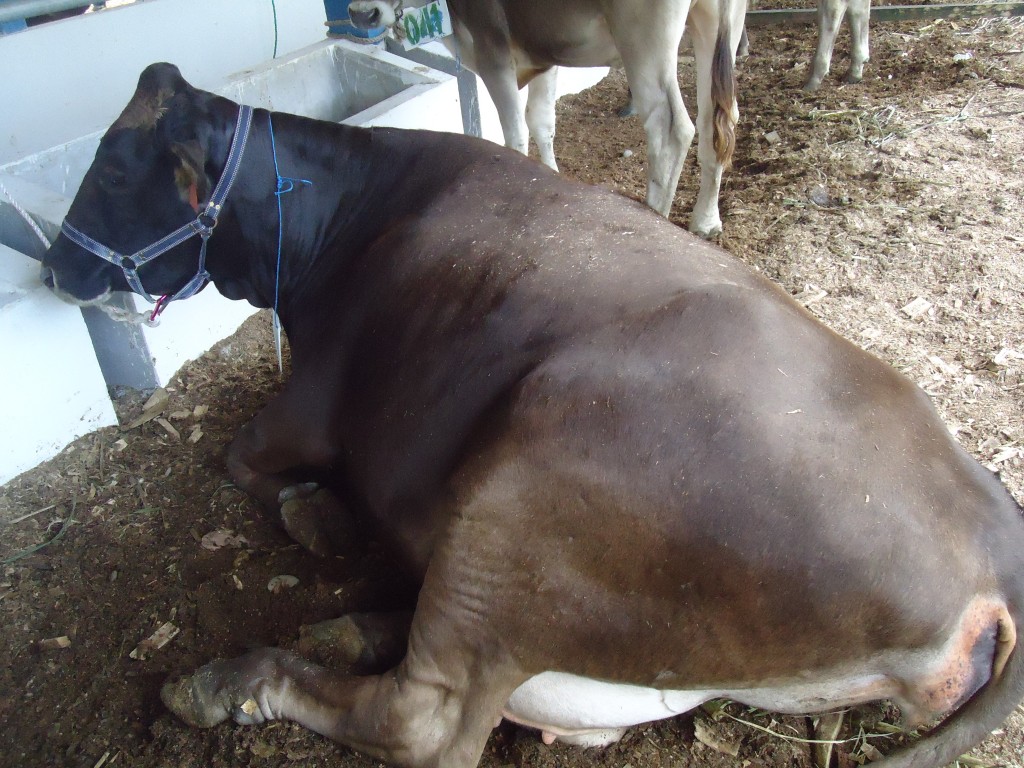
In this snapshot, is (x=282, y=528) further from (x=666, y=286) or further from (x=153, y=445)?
(x=666, y=286)

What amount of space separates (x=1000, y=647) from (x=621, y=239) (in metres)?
1.30

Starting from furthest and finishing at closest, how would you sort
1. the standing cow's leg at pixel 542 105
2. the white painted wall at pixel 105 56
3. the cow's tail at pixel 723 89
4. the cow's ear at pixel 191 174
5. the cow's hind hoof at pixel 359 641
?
the standing cow's leg at pixel 542 105, the white painted wall at pixel 105 56, the cow's tail at pixel 723 89, the cow's ear at pixel 191 174, the cow's hind hoof at pixel 359 641

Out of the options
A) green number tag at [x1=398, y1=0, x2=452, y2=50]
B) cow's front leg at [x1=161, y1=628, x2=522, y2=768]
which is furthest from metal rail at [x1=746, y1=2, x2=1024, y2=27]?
cow's front leg at [x1=161, y1=628, x2=522, y2=768]

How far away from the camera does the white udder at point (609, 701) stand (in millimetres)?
1972

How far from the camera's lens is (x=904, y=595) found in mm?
1690

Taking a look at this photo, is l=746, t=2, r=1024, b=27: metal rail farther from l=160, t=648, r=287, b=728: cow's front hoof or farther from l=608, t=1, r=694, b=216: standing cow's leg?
l=160, t=648, r=287, b=728: cow's front hoof

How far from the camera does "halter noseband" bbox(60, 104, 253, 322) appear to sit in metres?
2.70

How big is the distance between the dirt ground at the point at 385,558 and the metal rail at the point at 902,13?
5.48ft

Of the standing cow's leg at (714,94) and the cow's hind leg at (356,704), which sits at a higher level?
the standing cow's leg at (714,94)

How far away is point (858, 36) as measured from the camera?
645 centimetres

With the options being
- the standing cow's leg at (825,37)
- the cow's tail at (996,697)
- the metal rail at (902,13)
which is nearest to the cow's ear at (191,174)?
the cow's tail at (996,697)

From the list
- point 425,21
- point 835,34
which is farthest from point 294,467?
point 835,34

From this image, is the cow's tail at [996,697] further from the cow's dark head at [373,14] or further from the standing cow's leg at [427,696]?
the cow's dark head at [373,14]

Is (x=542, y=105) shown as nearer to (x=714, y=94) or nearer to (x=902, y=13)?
(x=714, y=94)
